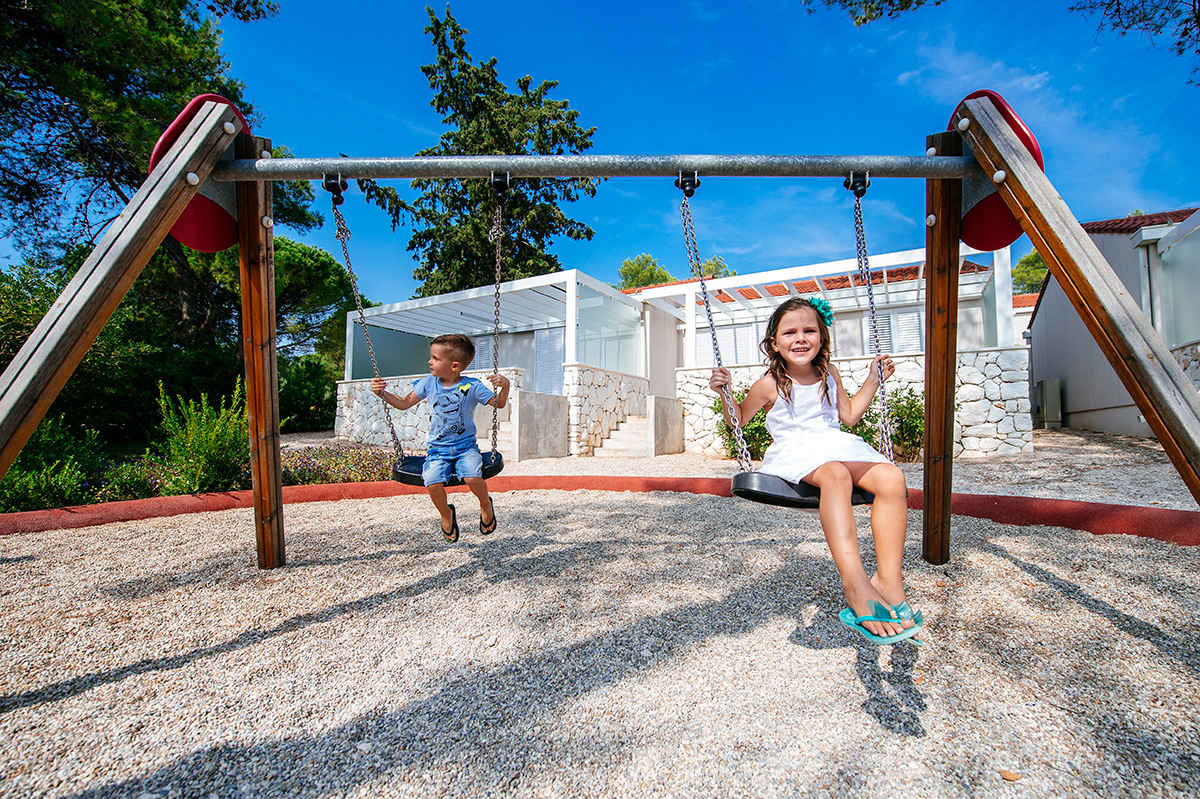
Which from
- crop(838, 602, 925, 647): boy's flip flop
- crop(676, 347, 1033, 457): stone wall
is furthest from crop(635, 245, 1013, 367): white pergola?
crop(838, 602, 925, 647): boy's flip flop

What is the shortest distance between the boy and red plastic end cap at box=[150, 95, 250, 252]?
3.26 ft

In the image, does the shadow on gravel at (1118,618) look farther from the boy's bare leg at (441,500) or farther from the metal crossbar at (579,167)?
the boy's bare leg at (441,500)

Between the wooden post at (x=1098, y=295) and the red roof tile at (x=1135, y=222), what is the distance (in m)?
9.40

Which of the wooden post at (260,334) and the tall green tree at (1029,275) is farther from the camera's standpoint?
the tall green tree at (1029,275)

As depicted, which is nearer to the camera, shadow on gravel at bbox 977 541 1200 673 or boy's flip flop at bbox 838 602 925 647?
boy's flip flop at bbox 838 602 925 647

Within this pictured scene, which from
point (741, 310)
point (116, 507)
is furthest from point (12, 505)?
point (741, 310)

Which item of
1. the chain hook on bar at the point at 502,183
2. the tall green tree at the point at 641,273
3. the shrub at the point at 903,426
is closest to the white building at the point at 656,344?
the shrub at the point at 903,426

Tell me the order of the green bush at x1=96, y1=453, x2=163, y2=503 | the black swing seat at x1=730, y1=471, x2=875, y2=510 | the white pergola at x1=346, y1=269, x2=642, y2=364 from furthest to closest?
A: 1. the white pergola at x1=346, y1=269, x2=642, y2=364
2. the green bush at x1=96, y1=453, x2=163, y2=503
3. the black swing seat at x1=730, y1=471, x2=875, y2=510

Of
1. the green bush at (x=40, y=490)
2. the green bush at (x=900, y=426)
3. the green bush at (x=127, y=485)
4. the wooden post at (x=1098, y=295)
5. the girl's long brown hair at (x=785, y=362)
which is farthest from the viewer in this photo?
the green bush at (x=900, y=426)

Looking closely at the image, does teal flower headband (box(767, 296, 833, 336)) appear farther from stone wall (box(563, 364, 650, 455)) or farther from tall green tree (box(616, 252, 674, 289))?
tall green tree (box(616, 252, 674, 289))

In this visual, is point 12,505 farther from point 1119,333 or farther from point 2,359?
point 1119,333

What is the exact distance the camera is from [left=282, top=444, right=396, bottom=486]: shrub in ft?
20.0

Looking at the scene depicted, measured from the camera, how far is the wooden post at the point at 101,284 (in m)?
1.61

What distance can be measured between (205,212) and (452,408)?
1.53 metres
